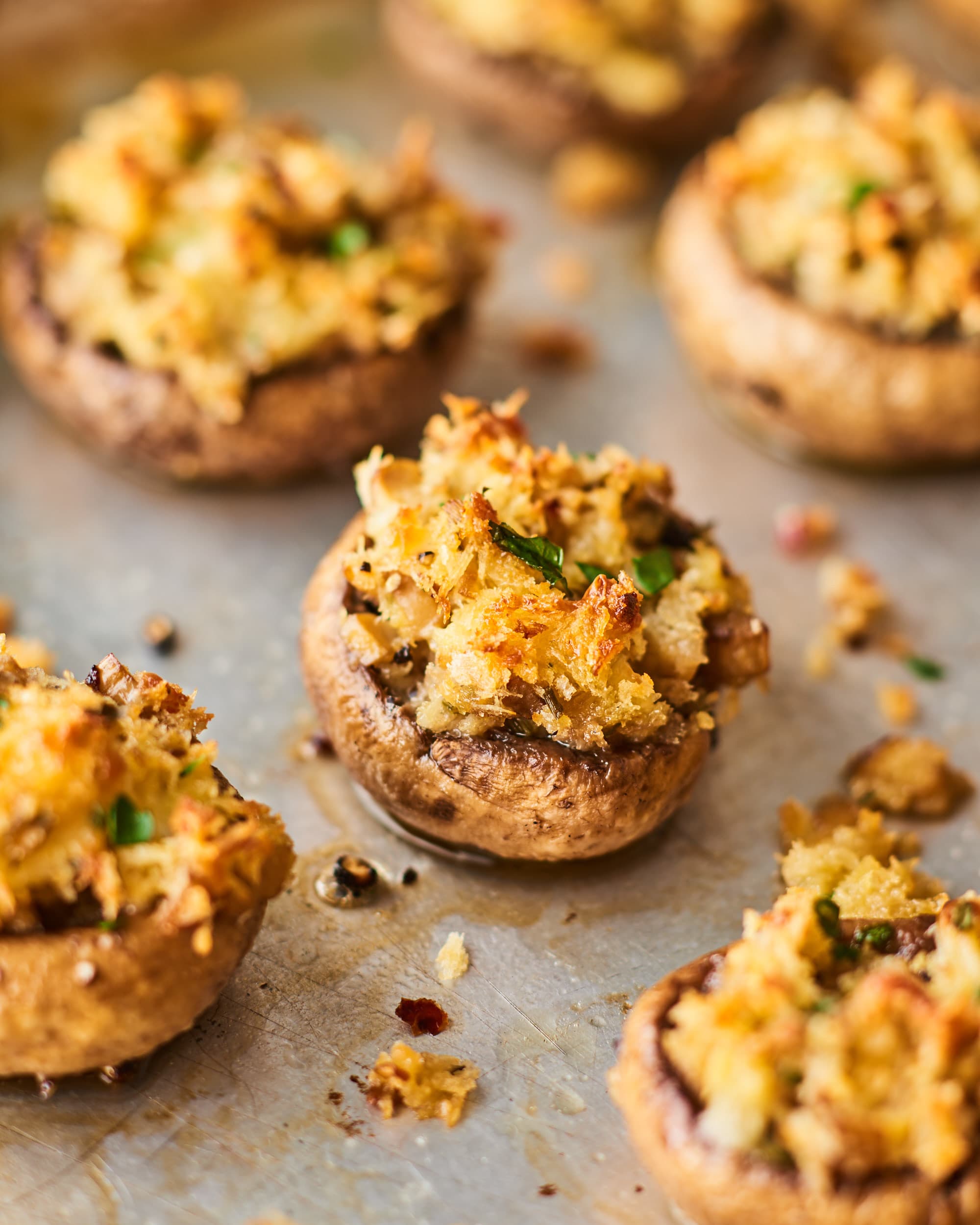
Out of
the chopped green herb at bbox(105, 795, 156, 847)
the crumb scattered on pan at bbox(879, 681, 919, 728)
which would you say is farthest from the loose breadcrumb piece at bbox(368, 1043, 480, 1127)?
the crumb scattered on pan at bbox(879, 681, 919, 728)

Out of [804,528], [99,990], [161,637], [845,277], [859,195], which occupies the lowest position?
[161,637]

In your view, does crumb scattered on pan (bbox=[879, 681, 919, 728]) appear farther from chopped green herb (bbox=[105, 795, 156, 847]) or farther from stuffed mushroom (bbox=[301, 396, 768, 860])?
chopped green herb (bbox=[105, 795, 156, 847])

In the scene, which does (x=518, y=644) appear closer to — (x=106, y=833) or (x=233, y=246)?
(x=106, y=833)

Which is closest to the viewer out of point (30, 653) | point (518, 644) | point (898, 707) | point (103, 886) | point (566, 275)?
point (103, 886)

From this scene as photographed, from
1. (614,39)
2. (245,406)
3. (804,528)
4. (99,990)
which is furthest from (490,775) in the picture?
(614,39)

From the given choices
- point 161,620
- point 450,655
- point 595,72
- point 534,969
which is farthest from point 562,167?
point 534,969

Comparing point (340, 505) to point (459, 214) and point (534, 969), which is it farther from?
point (534, 969)

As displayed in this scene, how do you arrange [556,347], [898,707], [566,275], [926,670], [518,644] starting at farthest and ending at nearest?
[566,275]
[556,347]
[926,670]
[898,707]
[518,644]
